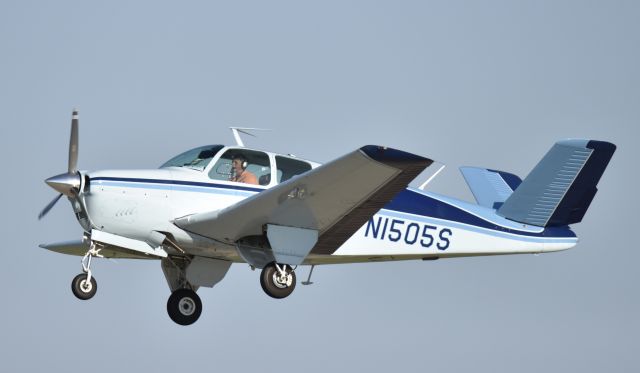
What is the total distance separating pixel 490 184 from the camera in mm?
21828

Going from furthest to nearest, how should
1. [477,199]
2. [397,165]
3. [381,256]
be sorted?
[477,199]
[381,256]
[397,165]

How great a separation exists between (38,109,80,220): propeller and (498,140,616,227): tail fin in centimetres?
698

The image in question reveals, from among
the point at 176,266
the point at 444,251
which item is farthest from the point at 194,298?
the point at 444,251

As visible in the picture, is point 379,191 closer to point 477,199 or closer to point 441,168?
point 441,168

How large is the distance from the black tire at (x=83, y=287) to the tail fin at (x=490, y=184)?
697cm

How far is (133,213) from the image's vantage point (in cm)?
1833

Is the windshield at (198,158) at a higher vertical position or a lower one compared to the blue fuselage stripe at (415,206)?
higher

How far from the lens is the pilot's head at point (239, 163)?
1875 centimetres

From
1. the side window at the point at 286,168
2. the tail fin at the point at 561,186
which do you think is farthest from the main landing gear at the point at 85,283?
the tail fin at the point at 561,186

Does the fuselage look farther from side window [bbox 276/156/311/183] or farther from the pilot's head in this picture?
side window [bbox 276/156/311/183]

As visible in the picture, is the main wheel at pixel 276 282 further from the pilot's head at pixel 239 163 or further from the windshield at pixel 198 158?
the windshield at pixel 198 158

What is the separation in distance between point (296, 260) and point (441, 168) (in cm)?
311

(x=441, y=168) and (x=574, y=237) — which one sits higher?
(x=441, y=168)

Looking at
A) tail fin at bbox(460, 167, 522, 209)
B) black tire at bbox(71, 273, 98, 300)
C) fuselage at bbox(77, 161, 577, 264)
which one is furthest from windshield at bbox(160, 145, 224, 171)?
tail fin at bbox(460, 167, 522, 209)
